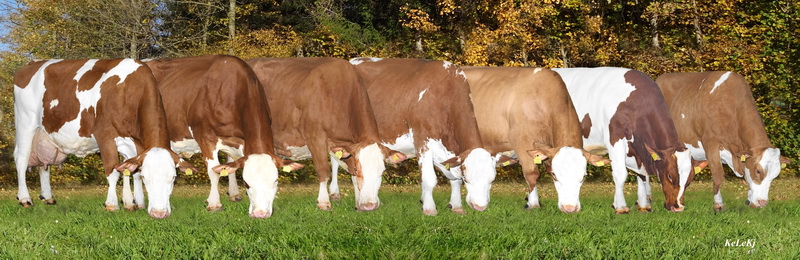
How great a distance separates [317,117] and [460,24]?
16385mm

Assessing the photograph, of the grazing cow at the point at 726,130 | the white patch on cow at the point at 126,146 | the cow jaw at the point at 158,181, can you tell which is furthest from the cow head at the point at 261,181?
the grazing cow at the point at 726,130

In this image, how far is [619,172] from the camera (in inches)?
572

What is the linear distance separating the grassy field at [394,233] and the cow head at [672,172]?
0.29m

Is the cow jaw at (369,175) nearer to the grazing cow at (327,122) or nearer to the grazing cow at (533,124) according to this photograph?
the grazing cow at (327,122)

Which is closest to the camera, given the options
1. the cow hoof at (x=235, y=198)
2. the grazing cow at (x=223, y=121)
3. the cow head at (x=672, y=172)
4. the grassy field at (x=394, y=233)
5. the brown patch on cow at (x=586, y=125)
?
the grassy field at (x=394, y=233)

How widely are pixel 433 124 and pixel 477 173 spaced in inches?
66.7

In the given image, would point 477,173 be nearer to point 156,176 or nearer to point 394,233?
point 394,233

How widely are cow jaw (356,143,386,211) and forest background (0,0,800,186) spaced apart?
12.5 meters

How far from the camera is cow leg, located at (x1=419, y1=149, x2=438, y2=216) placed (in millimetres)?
13639

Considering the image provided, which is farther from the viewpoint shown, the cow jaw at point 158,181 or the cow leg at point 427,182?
the cow leg at point 427,182

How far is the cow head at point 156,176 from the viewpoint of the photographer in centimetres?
1278

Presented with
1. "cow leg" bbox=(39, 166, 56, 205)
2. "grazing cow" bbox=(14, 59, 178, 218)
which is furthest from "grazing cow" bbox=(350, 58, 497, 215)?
"cow leg" bbox=(39, 166, 56, 205)

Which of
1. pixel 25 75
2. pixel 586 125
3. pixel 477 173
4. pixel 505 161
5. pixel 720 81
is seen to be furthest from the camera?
pixel 720 81

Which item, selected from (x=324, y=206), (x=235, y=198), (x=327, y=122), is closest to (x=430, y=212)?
(x=324, y=206)
